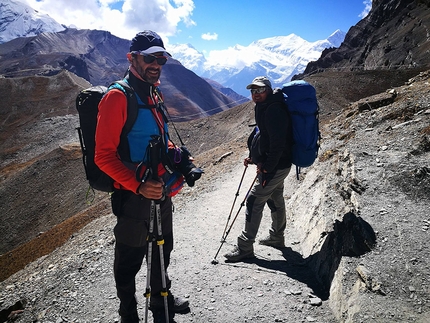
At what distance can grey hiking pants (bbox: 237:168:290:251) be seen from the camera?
5.52 m

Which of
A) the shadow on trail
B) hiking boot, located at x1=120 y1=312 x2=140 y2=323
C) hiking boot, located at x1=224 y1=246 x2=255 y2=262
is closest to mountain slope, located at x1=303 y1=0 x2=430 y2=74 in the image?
the shadow on trail

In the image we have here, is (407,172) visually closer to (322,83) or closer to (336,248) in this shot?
(336,248)

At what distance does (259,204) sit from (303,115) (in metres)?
1.89

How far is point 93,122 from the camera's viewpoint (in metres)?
3.51

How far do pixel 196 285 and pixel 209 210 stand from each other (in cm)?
467

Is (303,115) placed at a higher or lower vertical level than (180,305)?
higher

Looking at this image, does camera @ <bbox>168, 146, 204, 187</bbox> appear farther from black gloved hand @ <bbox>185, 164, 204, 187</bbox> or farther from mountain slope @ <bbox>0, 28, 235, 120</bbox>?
mountain slope @ <bbox>0, 28, 235, 120</bbox>

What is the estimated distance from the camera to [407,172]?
563 centimetres

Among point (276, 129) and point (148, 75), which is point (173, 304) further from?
point (148, 75)

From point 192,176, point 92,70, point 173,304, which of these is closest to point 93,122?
point 192,176

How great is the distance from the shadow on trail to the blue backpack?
130 centimetres

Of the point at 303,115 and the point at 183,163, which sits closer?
the point at 183,163

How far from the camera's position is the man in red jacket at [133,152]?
324 centimetres

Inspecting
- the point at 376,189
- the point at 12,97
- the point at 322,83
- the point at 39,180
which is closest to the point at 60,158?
the point at 39,180
